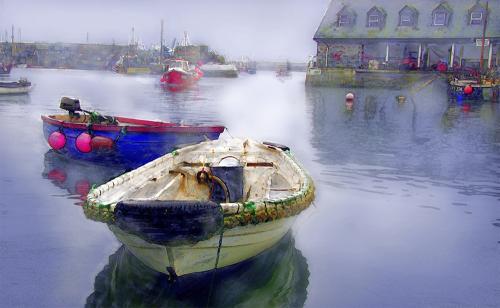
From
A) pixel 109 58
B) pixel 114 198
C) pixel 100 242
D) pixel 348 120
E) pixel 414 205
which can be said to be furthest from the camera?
pixel 109 58

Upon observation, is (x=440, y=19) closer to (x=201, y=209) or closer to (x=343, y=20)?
(x=343, y=20)

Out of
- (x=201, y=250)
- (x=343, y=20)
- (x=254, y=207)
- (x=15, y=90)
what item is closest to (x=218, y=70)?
(x=343, y=20)

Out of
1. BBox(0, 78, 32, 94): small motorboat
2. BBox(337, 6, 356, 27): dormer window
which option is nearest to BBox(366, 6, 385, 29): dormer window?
BBox(337, 6, 356, 27): dormer window

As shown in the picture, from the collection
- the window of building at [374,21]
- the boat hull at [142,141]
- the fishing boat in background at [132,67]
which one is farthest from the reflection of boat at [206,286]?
the fishing boat in background at [132,67]

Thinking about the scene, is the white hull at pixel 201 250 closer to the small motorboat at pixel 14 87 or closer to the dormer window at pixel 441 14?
the small motorboat at pixel 14 87

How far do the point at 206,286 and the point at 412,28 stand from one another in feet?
166

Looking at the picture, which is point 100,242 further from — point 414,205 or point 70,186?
point 414,205

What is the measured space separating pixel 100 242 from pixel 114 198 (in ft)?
5.96

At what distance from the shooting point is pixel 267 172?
1010 centimetres

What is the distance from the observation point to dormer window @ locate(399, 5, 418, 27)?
53.6m

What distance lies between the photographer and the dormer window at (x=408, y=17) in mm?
53594

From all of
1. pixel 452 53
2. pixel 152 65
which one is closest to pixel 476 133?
pixel 452 53

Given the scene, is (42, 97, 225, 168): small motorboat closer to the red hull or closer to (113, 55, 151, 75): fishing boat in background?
the red hull

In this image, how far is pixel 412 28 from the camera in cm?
5334
